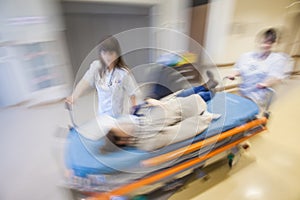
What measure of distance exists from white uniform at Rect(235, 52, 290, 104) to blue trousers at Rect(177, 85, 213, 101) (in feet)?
1.75

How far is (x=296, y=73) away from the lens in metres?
3.65

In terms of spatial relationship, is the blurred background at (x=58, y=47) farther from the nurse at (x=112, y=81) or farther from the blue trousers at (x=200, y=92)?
the blue trousers at (x=200, y=92)

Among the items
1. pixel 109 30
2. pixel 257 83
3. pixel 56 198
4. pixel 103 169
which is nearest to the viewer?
pixel 103 169

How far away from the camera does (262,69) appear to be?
1653 millimetres

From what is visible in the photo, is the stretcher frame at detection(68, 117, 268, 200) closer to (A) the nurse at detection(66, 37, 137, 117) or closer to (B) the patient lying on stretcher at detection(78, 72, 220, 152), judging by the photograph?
(B) the patient lying on stretcher at detection(78, 72, 220, 152)

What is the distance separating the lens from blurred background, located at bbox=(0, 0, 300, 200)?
4.25ft

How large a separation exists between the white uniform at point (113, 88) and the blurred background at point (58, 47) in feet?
0.98

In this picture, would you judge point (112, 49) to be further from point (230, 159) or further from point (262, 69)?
point (262, 69)

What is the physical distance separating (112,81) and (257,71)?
4.70ft

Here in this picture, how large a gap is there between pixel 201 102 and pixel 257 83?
83 centimetres

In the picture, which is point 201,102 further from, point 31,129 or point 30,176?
point 31,129

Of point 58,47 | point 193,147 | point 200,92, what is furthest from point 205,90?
point 58,47

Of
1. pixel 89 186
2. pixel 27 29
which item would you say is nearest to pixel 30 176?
pixel 89 186

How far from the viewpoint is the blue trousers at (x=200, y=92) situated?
123 cm
